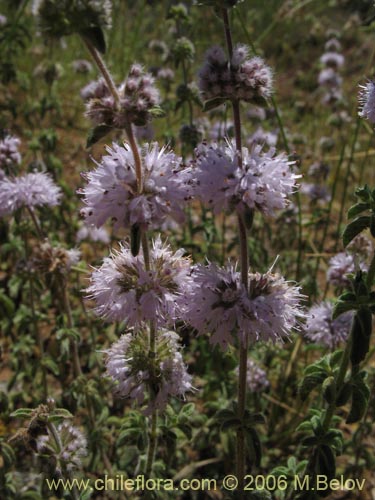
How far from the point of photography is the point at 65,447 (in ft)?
9.56

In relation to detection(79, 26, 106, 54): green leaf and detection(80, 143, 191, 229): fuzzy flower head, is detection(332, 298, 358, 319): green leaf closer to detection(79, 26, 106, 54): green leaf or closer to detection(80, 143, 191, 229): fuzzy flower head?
detection(80, 143, 191, 229): fuzzy flower head

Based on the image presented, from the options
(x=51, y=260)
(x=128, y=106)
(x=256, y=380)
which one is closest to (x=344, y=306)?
(x=128, y=106)

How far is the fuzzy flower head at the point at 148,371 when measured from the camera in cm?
253

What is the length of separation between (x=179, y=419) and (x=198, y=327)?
909 mm

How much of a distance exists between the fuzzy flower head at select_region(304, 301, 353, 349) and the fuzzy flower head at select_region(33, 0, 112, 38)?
256cm

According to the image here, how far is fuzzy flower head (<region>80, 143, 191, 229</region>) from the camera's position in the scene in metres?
2.10

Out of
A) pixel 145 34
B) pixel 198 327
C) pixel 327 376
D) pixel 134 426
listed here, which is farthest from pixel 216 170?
pixel 145 34

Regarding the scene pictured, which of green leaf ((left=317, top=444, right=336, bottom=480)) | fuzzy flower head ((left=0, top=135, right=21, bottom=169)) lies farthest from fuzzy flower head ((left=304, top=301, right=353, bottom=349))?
fuzzy flower head ((left=0, top=135, right=21, bottom=169))

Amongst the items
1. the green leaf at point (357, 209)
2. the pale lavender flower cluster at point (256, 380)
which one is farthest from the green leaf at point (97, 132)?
the pale lavender flower cluster at point (256, 380)

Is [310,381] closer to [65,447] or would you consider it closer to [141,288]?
[141,288]

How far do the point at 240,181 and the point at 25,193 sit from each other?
215 cm

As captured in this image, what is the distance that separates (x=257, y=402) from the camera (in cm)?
434

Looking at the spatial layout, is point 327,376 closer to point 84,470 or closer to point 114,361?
point 114,361

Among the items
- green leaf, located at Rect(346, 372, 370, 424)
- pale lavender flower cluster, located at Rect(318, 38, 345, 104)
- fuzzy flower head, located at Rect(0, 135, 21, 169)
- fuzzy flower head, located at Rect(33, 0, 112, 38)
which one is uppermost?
pale lavender flower cluster, located at Rect(318, 38, 345, 104)
